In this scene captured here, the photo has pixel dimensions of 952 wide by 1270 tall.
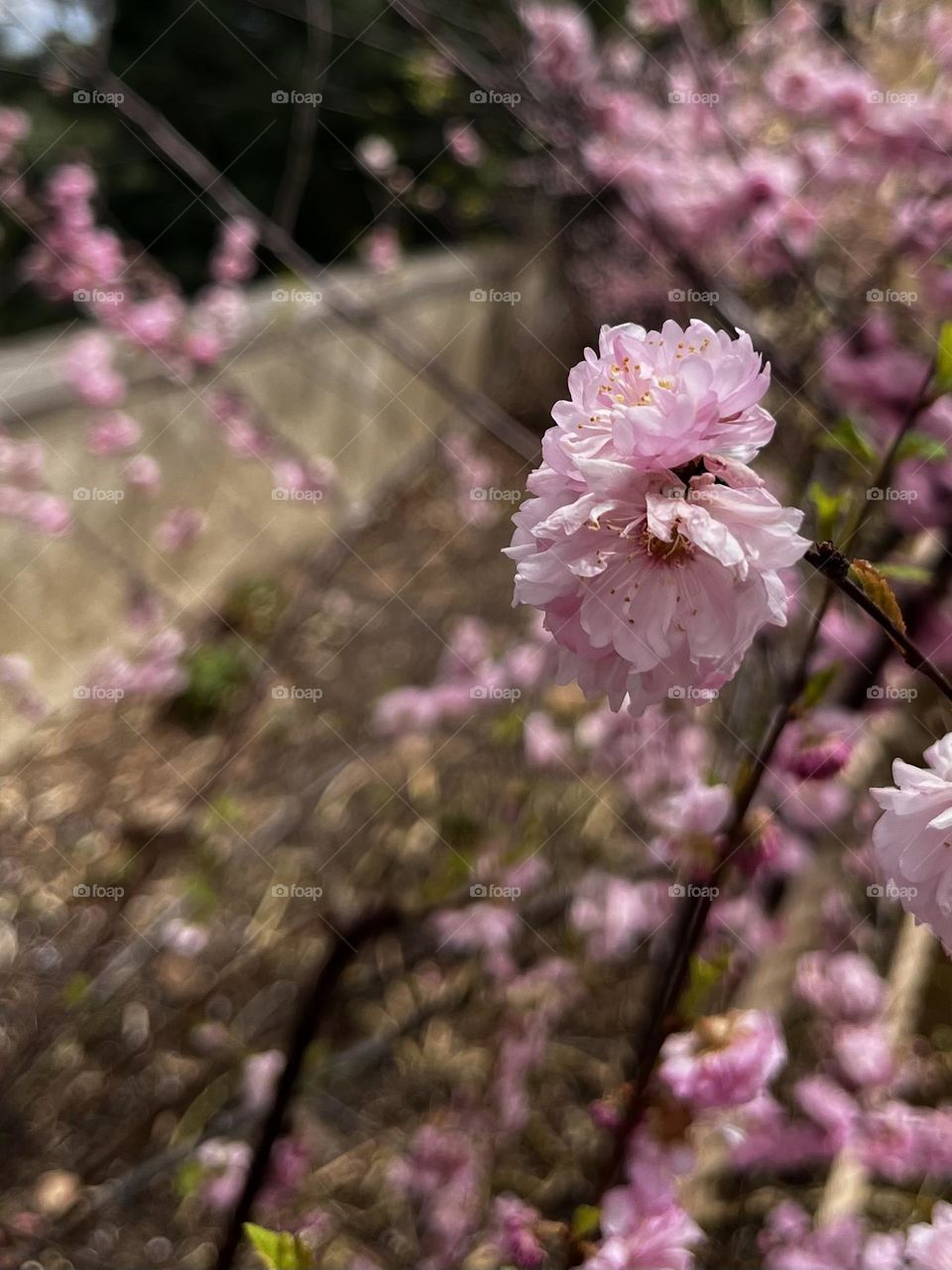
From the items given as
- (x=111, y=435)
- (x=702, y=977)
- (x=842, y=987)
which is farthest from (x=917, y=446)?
(x=111, y=435)

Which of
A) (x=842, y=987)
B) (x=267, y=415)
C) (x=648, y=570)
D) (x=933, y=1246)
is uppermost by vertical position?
(x=648, y=570)

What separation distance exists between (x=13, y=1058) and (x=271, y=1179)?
1.07m

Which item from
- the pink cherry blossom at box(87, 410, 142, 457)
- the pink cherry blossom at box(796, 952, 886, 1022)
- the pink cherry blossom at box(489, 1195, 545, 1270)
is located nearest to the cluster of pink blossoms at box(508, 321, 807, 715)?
the pink cherry blossom at box(489, 1195, 545, 1270)

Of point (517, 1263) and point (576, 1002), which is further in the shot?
point (576, 1002)

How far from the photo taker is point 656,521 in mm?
471

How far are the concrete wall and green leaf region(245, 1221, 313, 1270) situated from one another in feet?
8.39

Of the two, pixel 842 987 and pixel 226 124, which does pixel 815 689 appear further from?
pixel 226 124

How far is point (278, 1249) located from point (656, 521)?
0.57 metres

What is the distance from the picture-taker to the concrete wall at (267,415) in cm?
283

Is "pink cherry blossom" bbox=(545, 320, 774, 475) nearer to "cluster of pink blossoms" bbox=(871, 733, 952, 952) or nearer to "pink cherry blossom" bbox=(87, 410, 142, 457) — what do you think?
"cluster of pink blossoms" bbox=(871, 733, 952, 952)

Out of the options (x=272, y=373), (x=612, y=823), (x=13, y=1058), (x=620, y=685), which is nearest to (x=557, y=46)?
(x=272, y=373)

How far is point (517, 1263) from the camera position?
0.78m

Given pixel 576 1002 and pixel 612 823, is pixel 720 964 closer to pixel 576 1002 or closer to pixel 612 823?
pixel 576 1002

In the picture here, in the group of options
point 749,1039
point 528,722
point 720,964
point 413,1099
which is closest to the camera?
point 720,964
